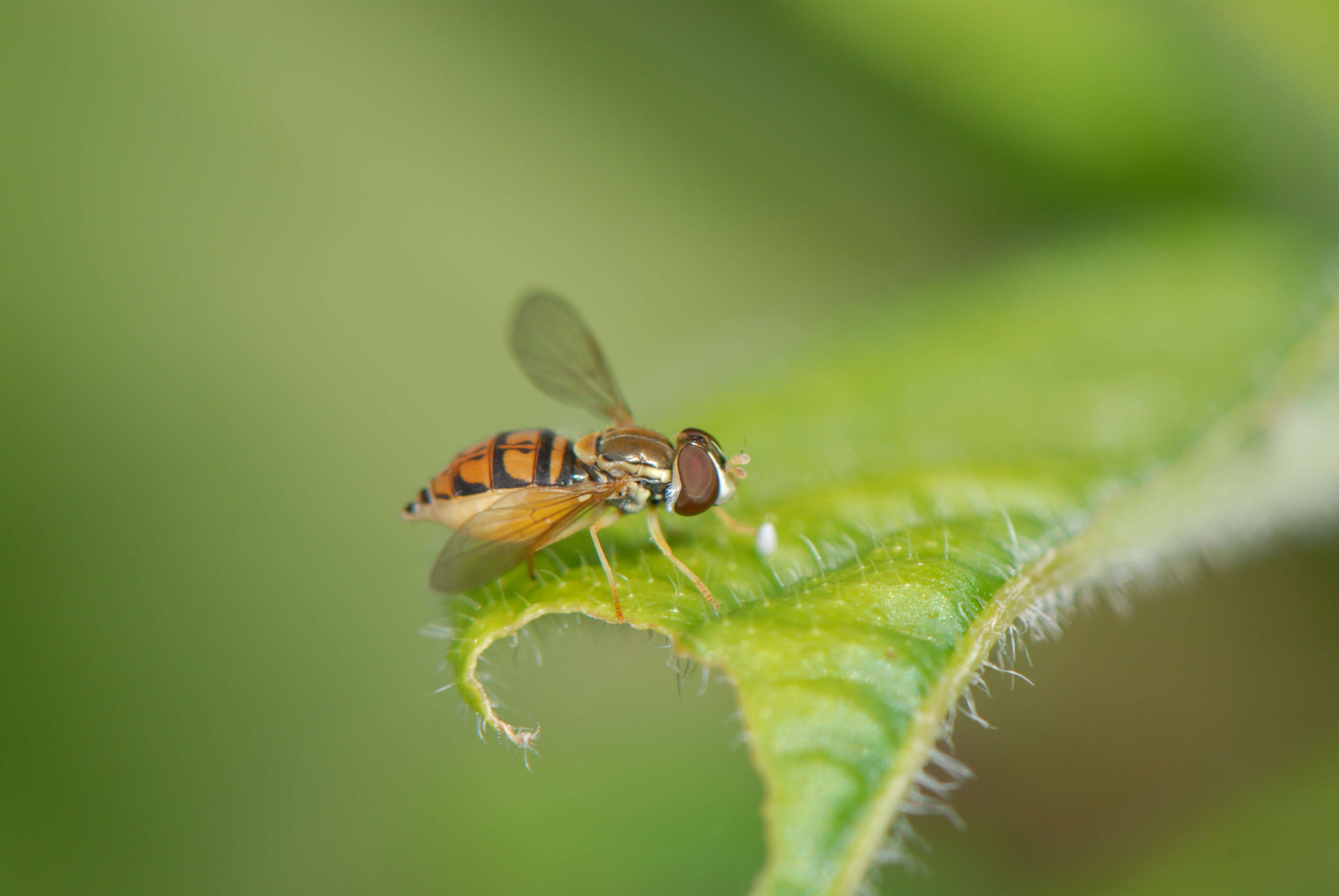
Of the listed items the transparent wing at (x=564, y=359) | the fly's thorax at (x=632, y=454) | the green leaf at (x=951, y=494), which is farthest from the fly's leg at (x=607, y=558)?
the transparent wing at (x=564, y=359)

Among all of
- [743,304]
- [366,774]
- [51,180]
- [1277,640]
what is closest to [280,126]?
[51,180]

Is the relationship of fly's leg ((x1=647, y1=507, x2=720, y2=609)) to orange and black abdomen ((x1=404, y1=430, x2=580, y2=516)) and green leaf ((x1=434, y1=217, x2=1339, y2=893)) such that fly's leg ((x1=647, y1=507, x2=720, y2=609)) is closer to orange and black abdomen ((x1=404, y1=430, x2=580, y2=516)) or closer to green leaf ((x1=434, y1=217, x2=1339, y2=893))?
green leaf ((x1=434, y1=217, x2=1339, y2=893))

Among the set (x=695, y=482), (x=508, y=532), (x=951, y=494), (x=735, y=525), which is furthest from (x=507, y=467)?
(x=951, y=494)

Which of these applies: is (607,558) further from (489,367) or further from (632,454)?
(489,367)

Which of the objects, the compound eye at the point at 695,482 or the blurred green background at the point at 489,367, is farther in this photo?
the blurred green background at the point at 489,367

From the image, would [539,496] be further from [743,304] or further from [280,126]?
[280,126]

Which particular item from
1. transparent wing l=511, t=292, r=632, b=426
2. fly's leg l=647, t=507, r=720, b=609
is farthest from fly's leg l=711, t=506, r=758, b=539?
transparent wing l=511, t=292, r=632, b=426

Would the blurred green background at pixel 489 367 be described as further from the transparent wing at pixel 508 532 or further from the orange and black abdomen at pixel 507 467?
the orange and black abdomen at pixel 507 467

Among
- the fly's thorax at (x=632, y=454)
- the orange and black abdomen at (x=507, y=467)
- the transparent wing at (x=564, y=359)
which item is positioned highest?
the transparent wing at (x=564, y=359)
